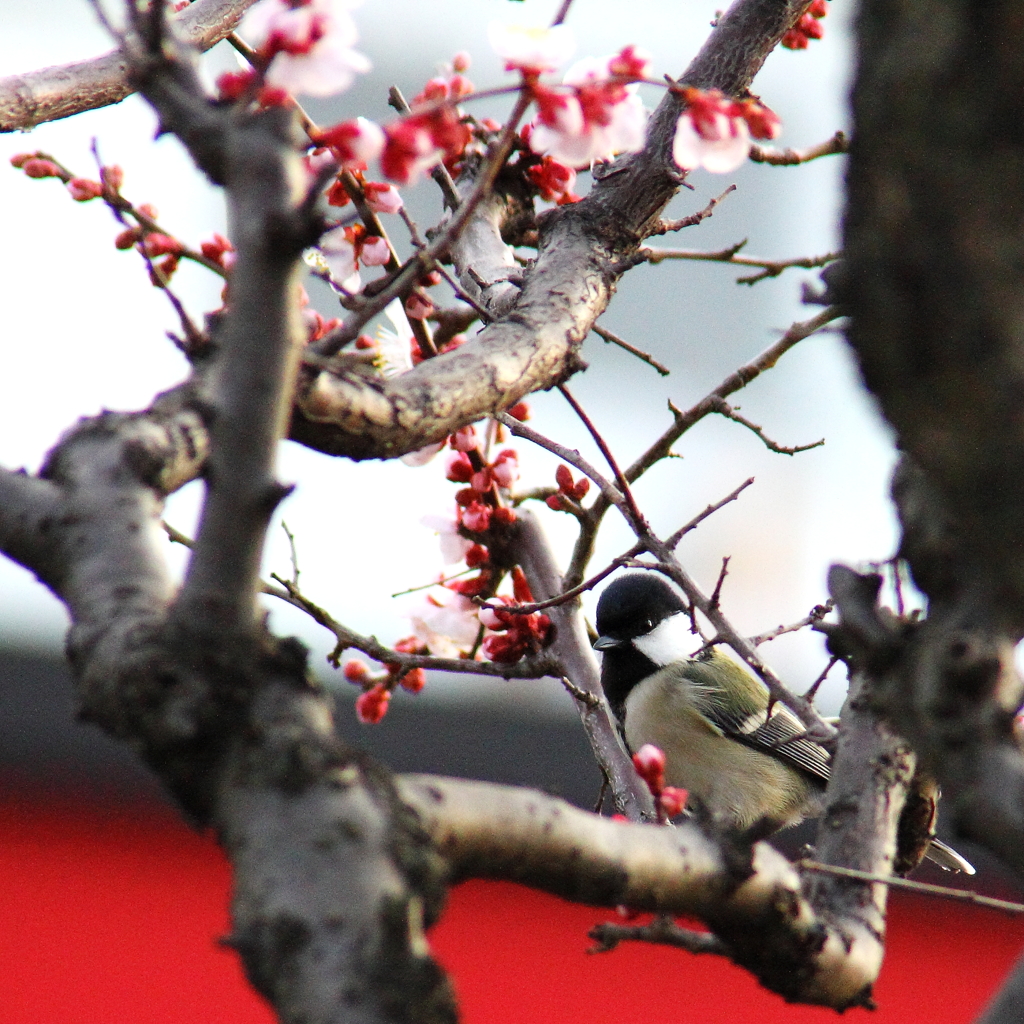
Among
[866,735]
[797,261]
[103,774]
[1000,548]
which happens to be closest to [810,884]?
[866,735]

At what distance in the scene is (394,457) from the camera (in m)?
1.02

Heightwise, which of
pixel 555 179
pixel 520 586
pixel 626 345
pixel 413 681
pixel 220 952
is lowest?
pixel 220 952

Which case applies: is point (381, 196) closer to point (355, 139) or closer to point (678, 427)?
point (678, 427)

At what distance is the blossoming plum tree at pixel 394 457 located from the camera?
1.85ft

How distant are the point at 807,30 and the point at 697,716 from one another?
133 cm

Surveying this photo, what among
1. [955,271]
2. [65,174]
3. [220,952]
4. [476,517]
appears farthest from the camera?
[220,952]

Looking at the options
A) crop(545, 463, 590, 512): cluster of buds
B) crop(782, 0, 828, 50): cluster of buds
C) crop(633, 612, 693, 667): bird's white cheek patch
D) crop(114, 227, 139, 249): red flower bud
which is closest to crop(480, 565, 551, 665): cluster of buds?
crop(545, 463, 590, 512): cluster of buds

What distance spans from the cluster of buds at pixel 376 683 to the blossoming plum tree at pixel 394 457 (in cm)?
57

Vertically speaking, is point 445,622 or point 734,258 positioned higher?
point 734,258

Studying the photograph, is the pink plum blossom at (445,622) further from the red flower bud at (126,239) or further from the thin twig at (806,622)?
the red flower bud at (126,239)

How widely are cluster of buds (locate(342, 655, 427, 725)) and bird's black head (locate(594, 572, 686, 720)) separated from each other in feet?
2.90

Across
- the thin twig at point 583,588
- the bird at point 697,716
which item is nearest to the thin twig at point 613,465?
the thin twig at point 583,588

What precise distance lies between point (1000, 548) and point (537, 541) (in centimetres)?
112

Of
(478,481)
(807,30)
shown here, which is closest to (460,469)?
(478,481)
